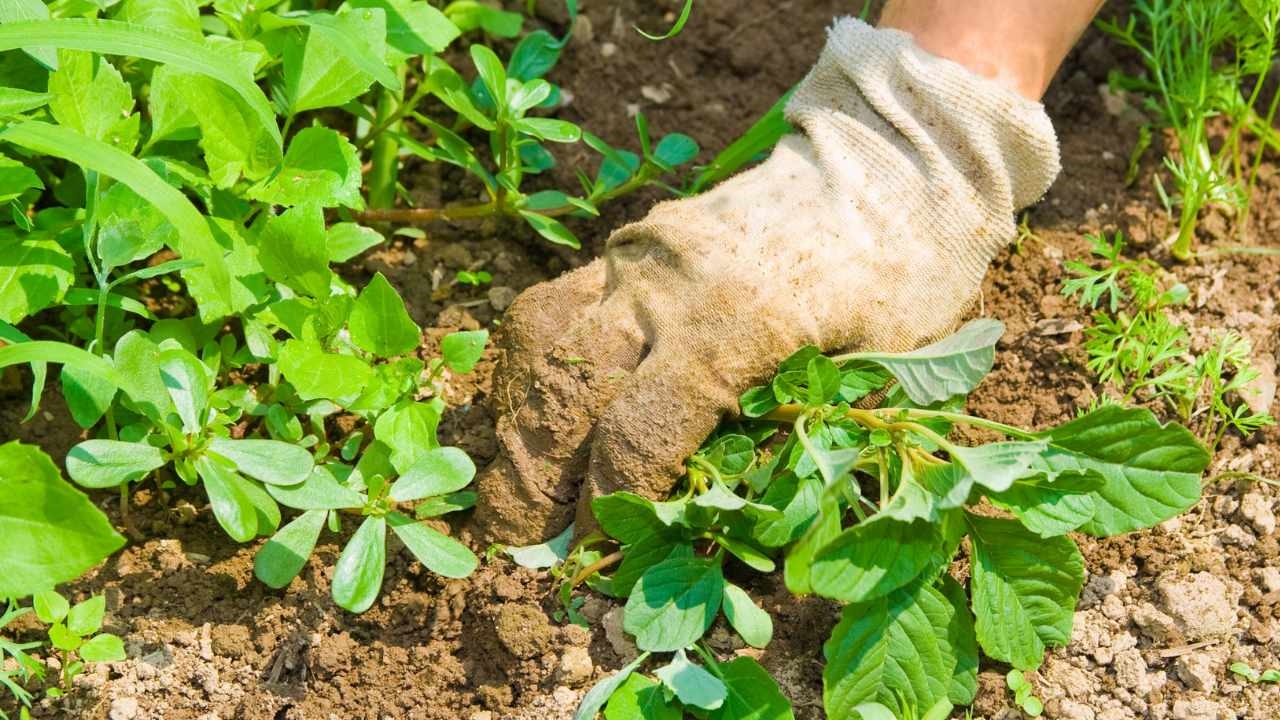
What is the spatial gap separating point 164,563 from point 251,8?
3.09ft

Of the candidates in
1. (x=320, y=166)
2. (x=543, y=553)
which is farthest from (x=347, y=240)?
(x=543, y=553)

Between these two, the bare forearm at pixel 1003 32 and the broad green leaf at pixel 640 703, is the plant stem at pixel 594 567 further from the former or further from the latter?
the bare forearm at pixel 1003 32

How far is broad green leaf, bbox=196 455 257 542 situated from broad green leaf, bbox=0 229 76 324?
1.15ft

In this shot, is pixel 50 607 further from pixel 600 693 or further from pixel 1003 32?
pixel 1003 32

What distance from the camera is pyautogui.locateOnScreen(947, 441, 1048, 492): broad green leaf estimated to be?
156 cm

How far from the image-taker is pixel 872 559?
1.59 m

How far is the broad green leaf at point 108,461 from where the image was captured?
164cm

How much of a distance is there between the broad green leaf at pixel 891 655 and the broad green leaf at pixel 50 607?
1087 millimetres

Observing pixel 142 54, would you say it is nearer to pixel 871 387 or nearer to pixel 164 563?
pixel 164 563

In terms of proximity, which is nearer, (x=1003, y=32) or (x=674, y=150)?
(x=1003, y=32)

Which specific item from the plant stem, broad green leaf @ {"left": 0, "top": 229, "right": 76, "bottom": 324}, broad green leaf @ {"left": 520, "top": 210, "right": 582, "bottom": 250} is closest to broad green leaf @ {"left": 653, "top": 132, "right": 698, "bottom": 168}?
broad green leaf @ {"left": 520, "top": 210, "right": 582, "bottom": 250}

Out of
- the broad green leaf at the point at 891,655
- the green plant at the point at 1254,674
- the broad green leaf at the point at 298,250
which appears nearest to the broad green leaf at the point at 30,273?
the broad green leaf at the point at 298,250

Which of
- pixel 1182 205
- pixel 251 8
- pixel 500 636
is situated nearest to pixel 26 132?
pixel 251 8

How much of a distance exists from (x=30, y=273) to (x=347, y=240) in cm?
47
